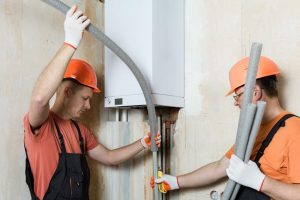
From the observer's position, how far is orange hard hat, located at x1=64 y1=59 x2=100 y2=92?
167 cm

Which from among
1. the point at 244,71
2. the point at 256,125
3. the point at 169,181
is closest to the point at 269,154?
the point at 256,125

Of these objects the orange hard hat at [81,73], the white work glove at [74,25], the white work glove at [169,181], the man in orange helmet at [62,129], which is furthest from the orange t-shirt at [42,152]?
the white work glove at [169,181]

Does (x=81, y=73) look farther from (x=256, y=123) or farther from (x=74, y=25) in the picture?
(x=256, y=123)

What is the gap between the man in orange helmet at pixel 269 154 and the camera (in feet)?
4.17

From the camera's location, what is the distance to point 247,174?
4.34 feet

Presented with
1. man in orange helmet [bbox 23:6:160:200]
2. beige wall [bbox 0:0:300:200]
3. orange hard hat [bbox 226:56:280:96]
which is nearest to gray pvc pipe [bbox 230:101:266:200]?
orange hard hat [bbox 226:56:280:96]

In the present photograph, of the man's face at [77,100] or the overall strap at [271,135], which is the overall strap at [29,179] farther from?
the overall strap at [271,135]

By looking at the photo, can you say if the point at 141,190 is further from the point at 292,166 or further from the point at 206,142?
Answer: the point at 292,166

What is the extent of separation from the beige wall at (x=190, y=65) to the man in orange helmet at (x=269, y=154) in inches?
9.8

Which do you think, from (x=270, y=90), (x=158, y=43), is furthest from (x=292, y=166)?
(x=158, y=43)

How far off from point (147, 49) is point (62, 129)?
2.08ft

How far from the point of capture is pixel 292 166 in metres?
1.27

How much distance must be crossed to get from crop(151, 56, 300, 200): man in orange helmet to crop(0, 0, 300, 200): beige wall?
0.82 ft

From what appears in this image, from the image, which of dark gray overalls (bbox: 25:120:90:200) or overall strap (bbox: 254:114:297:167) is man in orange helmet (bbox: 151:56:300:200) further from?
dark gray overalls (bbox: 25:120:90:200)
